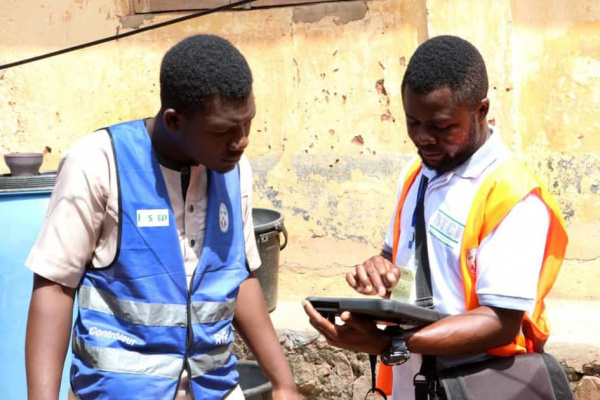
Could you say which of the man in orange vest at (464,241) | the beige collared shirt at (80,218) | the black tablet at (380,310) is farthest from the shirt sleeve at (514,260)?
the beige collared shirt at (80,218)

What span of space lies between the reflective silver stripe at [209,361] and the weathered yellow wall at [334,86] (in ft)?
9.70

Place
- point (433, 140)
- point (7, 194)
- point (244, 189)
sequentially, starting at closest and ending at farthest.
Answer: point (433, 140)
point (244, 189)
point (7, 194)

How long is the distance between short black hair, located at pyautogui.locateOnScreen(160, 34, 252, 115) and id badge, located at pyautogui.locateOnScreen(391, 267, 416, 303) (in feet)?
2.26

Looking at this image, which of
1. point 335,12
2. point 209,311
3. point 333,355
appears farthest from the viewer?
point 335,12

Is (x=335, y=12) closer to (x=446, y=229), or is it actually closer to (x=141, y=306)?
(x=446, y=229)

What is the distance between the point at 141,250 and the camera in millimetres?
2271

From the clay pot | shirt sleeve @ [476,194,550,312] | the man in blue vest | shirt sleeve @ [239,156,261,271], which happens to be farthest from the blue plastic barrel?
shirt sleeve @ [476,194,550,312]

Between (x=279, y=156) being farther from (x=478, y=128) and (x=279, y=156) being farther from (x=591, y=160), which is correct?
(x=478, y=128)

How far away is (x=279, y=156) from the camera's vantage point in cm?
546

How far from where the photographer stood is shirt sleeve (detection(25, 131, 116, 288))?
2.22 m

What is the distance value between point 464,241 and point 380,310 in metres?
0.33

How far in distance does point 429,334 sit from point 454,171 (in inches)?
18.7

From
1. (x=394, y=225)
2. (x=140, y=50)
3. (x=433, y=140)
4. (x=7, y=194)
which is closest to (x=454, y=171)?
(x=433, y=140)

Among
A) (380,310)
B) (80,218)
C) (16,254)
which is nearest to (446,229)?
(380,310)
